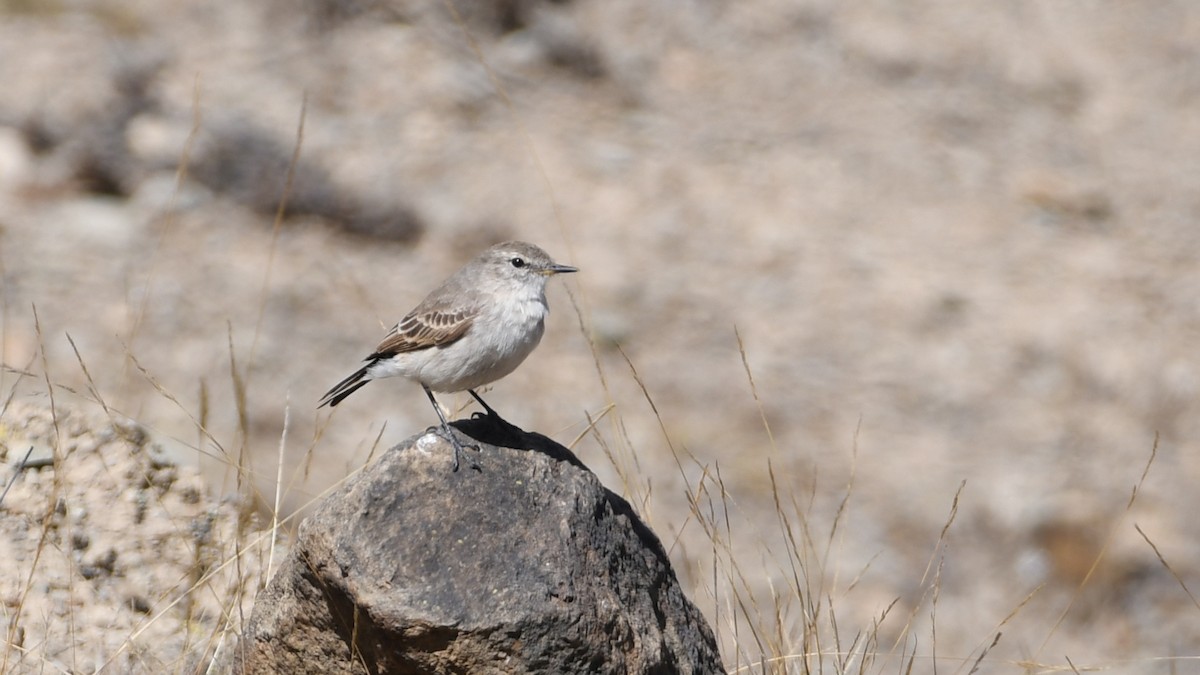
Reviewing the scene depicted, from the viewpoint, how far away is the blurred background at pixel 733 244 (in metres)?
11.6

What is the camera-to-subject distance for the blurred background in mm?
11594

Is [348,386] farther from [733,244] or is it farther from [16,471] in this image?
[733,244]

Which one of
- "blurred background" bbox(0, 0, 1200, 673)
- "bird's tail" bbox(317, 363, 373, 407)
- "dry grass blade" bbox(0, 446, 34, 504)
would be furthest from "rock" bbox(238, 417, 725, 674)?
"blurred background" bbox(0, 0, 1200, 673)

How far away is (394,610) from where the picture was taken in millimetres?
4383

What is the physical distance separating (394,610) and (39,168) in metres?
9.31

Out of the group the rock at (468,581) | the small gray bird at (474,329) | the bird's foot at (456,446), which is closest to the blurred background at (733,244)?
the small gray bird at (474,329)

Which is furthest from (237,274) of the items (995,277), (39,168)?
(995,277)

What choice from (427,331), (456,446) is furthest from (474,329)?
(456,446)

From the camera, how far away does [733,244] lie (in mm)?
13211

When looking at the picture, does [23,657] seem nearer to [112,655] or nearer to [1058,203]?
[112,655]

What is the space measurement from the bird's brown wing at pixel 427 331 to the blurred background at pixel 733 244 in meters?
5.21

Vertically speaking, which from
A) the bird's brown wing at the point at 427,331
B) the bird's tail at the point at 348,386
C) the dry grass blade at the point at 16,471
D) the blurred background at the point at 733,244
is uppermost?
the bird's brown wing at the point at 427,331

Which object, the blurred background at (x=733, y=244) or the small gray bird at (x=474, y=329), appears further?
the blurred background at (x=733, y=244)

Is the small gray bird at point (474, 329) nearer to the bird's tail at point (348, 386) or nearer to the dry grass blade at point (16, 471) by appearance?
the bird's tail at point (348, 386)
